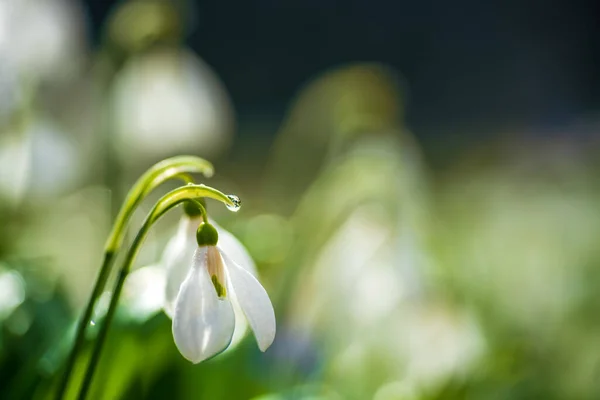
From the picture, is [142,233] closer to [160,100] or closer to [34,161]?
[34,161]

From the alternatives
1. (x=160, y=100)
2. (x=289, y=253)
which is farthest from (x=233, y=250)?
(x=160, y=100)

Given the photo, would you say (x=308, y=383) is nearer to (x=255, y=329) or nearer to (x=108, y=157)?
Answer: (x=108, y=157)

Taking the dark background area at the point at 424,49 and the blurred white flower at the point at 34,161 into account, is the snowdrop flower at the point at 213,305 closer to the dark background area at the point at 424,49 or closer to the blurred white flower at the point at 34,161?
the blurred white flower at the point at 34,161

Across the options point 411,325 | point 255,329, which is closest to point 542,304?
point 411,325

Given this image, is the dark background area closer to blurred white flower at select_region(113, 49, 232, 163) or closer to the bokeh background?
the bokeh background

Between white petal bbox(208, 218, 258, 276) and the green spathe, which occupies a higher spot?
white petal bbox(208, 218, 258, 276)

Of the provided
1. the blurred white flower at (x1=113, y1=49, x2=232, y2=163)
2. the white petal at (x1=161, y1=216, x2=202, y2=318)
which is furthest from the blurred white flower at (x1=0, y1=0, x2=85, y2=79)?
the white petal at (x1=161, y1=216, x2=202, y2=318)
